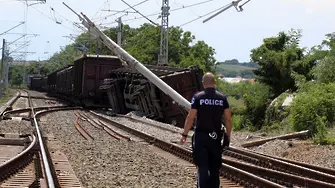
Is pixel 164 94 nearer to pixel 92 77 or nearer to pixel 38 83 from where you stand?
pixel 92 77

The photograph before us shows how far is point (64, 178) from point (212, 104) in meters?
3.28

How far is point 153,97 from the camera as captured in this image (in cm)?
2667

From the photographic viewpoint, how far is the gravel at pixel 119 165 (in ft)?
30.4

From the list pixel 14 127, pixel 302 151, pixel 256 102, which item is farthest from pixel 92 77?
pixel 302 151

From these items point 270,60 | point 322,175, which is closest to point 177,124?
point 270,60

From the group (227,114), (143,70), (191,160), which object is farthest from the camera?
(143,70)

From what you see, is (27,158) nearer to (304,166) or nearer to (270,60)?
(304,166)

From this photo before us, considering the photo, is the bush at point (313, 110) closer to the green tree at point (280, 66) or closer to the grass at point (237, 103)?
the green tree at point (280, 66)

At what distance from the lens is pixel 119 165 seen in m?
Answer: 11.2

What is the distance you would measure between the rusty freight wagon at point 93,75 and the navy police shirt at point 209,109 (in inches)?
1114

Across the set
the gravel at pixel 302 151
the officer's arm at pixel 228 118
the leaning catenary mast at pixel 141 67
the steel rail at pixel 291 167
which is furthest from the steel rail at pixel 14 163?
the leaning catenary mast at pixel 141 67

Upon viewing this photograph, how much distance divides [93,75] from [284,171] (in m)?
25.6

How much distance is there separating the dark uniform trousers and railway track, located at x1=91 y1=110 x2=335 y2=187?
7.88 feet

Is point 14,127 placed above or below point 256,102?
below
